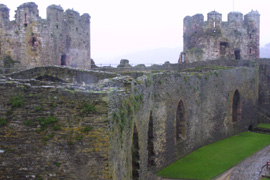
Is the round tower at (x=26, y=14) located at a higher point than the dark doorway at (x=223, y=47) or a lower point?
higher

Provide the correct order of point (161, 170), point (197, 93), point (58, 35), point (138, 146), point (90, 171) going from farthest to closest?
point (58, 35)
point (197, 93)
point (161, 170)
point (138, 146)
point (90, 171)

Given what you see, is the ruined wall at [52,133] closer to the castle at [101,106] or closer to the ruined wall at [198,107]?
the castle at [101,106]

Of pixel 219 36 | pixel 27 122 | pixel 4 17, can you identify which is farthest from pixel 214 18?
pixel 27 122

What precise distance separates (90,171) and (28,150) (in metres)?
1.29

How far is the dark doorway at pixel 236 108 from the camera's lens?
23594mm

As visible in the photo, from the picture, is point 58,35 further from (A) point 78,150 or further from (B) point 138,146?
(A) point 78,150

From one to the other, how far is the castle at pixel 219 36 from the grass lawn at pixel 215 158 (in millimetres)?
12052

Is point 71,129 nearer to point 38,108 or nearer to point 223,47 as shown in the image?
point 38,108

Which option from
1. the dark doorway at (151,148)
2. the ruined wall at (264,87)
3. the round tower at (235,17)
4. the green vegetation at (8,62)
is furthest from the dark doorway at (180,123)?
the round tower at (235,17)

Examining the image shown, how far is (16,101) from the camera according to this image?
23.4 feet

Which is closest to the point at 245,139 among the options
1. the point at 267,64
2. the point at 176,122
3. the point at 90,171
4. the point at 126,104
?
the point at 176,122

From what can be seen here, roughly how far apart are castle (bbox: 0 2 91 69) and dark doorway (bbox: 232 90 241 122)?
42.5ft

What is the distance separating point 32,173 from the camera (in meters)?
7.15

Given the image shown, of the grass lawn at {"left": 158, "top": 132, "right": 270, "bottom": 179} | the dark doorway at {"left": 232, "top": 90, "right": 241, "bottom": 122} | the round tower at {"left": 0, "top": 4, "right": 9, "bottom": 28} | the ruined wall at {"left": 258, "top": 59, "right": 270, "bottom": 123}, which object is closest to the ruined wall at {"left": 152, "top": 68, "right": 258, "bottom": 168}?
the dark doorway at {"left": 232, "top": 90, "right": 241, "bottom": 122}
